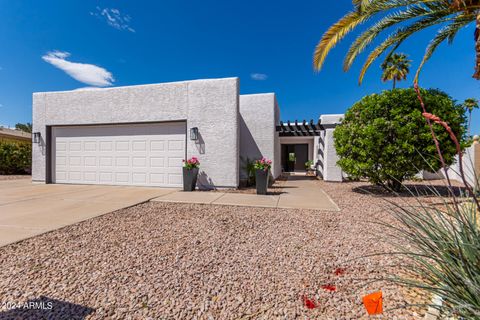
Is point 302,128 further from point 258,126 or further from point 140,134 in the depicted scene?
point 140,134

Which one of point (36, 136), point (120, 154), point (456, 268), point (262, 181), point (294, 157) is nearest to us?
point (456, 268)

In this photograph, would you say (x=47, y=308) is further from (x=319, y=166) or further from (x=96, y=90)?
(x=319, y=166)

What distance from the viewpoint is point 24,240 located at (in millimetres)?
2951

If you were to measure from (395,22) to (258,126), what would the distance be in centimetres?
594

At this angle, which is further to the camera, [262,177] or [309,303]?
[262,177]

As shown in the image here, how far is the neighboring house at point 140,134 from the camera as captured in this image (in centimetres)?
751

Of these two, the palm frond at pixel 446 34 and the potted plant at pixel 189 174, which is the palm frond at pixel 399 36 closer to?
the palm frond at pixel 446 34

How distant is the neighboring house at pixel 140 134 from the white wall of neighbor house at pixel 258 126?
167cm

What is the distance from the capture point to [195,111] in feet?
25.0

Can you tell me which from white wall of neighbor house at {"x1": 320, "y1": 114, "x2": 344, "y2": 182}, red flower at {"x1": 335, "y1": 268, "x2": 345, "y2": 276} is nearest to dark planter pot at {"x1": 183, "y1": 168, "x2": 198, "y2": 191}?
red flower at {"x1": 335, "y1": 268, "x2": 345, "y2": 276}

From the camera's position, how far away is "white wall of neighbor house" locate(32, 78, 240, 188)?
7445 millimetres

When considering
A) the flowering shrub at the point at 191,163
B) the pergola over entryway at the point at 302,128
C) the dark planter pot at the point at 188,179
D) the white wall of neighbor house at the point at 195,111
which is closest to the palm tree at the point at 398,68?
the pergola over entryway at the point at 302,128

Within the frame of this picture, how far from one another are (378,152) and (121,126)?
905 cm

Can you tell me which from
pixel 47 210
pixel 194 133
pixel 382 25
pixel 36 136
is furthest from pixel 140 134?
pixel 382 25
